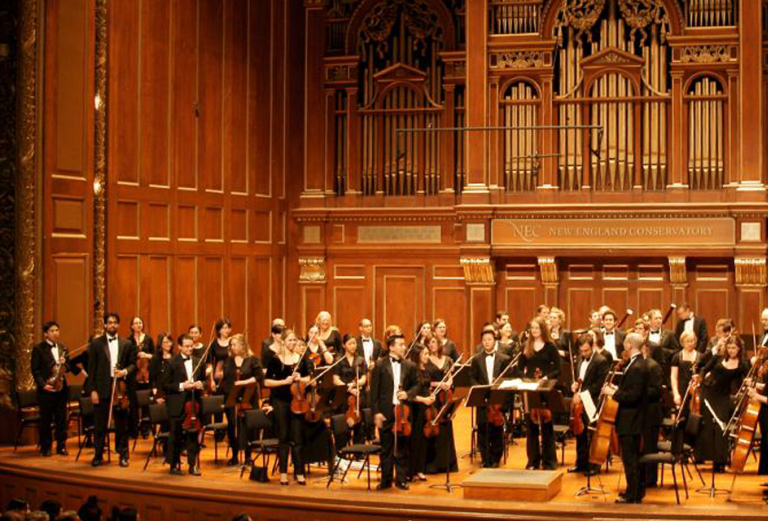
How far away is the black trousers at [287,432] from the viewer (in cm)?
1079

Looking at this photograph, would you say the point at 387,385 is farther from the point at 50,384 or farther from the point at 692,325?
the point at 692,325

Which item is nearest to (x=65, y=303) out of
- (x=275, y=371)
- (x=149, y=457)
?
(x=149, y=457)

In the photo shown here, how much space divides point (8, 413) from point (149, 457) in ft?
7.35

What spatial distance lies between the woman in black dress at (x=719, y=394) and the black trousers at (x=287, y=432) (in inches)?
152

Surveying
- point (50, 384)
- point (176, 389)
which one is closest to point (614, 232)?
point (176, 389)

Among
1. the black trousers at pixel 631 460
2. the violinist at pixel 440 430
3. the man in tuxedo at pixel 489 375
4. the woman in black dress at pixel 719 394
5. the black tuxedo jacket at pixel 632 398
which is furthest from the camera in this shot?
the man in tuxedo at pixel 489 375

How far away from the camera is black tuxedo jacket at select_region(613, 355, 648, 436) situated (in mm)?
9734

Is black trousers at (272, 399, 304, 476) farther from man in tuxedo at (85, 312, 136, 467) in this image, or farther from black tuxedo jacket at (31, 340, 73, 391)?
black tuxedo jacket at (31, 340, 73, 391)

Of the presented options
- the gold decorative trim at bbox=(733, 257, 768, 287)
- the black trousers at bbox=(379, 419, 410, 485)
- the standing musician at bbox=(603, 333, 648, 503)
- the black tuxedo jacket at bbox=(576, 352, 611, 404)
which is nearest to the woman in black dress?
the black tuxedo jacket at bbox=(576, 352, 611, 404)

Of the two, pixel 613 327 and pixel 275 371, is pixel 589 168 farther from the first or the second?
pixel 275 371

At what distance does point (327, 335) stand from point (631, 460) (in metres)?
4.26

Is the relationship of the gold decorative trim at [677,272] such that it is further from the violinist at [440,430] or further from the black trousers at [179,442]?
the black trousers at [179,442]

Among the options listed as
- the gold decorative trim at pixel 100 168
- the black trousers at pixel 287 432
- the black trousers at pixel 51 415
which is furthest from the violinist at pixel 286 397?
the gold decorative trim at pixel 100 168

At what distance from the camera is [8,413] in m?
12.8
